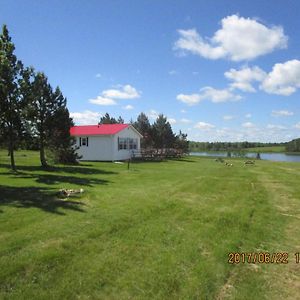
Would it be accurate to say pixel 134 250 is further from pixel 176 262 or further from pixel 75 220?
pixel 75 220

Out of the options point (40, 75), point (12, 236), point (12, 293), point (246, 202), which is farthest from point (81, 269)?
point (40, 75)

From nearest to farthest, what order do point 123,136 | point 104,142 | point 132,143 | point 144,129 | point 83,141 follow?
point 104,142, point 83,141, point 123,136, point 132,143, point 144,129

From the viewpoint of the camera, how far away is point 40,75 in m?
25.0

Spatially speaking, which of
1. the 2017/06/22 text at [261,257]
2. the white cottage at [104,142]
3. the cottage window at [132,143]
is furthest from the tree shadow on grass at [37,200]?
the cottage window at [132,143]

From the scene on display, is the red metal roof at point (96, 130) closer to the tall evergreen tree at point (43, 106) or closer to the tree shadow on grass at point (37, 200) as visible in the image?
the tall evergreen tree at point (43, 106)

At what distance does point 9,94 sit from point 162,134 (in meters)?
38.3

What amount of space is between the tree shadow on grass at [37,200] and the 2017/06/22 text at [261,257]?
474cm

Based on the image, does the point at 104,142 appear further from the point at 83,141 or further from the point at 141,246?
the point at 141,246

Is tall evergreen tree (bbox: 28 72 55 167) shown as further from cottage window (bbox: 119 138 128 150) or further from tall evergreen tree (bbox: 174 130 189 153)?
tall evergreen tree (bbox: 174 130 189 153)

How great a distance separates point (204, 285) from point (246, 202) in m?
7.36

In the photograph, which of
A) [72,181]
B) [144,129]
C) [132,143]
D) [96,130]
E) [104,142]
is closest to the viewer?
[72,181]

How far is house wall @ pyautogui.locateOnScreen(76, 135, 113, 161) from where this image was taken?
3706 centimetres

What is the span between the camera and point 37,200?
1134 cm

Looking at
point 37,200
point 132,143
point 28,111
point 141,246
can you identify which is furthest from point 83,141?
point 141,246
